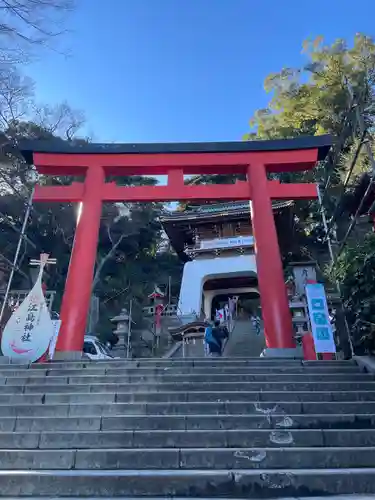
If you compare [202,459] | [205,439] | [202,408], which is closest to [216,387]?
[202,408]

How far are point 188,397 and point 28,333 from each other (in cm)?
383

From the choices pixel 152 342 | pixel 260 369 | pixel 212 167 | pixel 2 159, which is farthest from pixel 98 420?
pixel 2 159

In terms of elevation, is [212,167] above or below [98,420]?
above

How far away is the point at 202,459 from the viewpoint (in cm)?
330

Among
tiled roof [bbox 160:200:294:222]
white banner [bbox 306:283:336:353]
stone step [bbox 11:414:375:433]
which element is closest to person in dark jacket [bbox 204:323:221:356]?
white banner [bbox 306:283:336:353]

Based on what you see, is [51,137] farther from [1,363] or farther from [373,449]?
[373,449]

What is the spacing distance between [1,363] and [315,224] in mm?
16917

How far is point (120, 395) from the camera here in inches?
186

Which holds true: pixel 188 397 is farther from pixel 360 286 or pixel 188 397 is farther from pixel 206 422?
pixel 360 286

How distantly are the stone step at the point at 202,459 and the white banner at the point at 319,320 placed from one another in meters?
3.20

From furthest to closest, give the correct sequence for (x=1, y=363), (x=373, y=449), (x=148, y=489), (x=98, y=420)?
(x=1, y=363), (x=98, y=420), (x=373, y=449), (x=148, y=489)

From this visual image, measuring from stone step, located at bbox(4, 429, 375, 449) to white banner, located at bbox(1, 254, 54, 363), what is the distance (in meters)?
3.27

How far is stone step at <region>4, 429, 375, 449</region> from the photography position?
12.0 ft

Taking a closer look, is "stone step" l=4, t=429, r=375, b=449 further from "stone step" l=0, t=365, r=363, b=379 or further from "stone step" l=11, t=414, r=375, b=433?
"stone step" l=0, t=365, r=363, b=379
